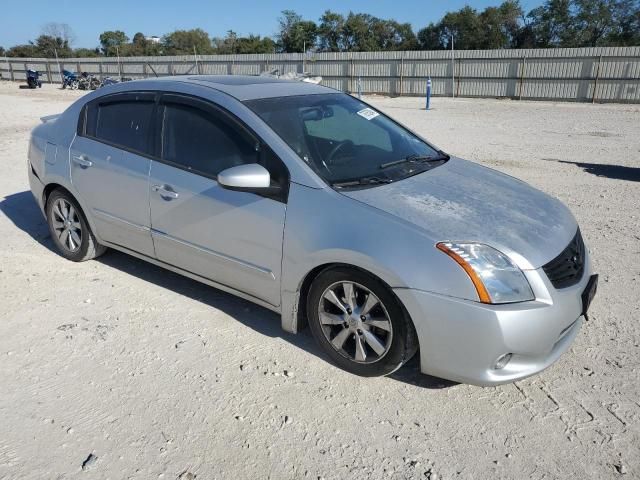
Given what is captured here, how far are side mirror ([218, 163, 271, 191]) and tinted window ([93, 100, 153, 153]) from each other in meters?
1.11

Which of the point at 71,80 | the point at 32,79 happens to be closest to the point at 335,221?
the point at 71,80

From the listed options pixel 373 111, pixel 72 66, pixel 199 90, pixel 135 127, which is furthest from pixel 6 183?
pixel 72 66

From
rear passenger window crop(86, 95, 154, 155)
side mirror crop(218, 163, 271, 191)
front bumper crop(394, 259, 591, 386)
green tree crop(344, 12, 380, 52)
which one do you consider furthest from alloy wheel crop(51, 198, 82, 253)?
green tree crop(344, 12, 380, 52)

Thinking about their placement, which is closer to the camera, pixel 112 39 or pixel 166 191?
pixel 166 191

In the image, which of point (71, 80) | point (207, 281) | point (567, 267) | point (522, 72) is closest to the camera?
point (567, 267)

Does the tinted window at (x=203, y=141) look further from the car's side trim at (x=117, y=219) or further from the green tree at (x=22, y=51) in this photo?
the green tree at (x=22, y=51)

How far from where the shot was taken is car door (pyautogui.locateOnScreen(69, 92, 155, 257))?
154 inches

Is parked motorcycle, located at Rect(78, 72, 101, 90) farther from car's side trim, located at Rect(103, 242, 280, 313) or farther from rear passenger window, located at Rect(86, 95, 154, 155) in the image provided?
car's side trim, located at Rect(103, 242, 280, 313)

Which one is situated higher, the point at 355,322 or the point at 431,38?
the point at 431,38

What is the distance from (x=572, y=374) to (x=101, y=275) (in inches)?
147

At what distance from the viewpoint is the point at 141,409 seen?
2.81m

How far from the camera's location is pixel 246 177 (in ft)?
10.1

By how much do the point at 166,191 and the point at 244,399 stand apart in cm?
161

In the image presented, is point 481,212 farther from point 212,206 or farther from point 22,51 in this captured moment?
point 22,51
